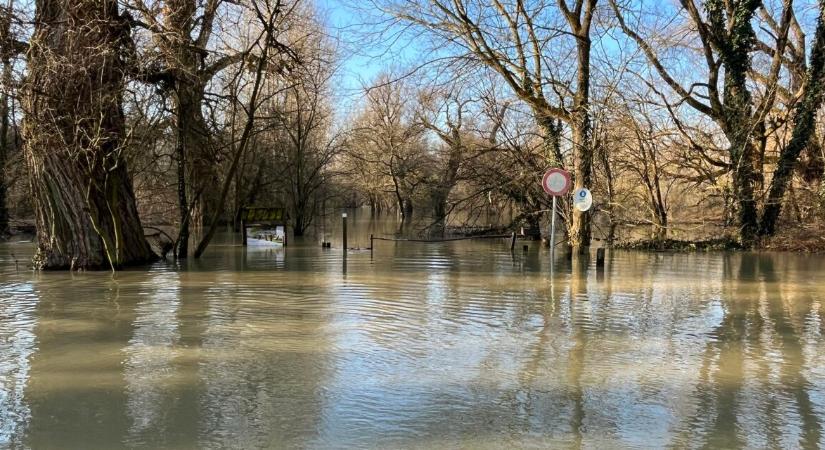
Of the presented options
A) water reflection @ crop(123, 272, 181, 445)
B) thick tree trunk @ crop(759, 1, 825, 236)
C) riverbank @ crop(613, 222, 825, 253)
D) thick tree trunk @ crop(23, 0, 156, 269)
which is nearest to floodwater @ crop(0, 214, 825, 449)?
water reflection @ crop(123, 272, 181, 445)

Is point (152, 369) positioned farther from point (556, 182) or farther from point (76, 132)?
point (556, 182)

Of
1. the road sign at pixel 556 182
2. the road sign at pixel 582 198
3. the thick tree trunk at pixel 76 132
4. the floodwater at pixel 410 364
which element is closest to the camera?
the floodwater at pixel 410 364

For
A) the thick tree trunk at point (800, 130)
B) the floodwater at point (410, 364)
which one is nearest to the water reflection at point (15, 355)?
the floodwater at point (410, 364)

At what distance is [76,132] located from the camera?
11258 millimetres

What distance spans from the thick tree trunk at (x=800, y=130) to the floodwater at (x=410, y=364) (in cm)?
806

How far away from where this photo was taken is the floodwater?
411cm

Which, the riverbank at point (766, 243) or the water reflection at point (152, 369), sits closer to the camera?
the water reflection at point (152, 369)

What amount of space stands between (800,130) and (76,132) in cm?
1775

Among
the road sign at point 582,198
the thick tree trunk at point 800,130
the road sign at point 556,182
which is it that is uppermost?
the thick tree trunk at point 800,130

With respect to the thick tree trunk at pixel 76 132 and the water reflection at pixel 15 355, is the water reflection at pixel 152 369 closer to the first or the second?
the water reflection at pixel 15 355

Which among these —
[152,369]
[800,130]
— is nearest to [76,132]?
[152,369]

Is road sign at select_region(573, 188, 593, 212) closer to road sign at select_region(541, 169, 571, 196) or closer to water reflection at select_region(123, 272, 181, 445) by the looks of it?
road sign at select_region(541, 169, 571, 196)

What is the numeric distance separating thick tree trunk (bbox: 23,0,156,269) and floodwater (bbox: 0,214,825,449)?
1.69 meters

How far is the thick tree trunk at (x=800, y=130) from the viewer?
16781mm
